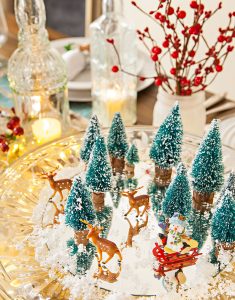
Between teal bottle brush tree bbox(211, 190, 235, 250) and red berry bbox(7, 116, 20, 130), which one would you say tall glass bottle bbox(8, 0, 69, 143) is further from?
teal bottle brush tree bbox(211, 190, 235, 250)

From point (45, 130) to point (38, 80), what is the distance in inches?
4.4

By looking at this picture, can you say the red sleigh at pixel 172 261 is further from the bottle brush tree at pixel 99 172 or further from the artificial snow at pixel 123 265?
the bottle brush tree at pixel 99 172

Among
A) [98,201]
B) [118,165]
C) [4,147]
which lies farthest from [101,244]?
[4,147]

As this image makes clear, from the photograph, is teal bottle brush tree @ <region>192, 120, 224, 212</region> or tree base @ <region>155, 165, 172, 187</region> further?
tree base @ <region>155, 165, 172, 187</region>

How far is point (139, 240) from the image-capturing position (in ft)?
2.52

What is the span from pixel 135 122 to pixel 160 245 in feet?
1.66

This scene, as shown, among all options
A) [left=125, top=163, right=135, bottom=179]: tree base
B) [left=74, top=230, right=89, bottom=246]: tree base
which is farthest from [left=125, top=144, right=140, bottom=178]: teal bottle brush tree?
[left=74, top=230, right=89, bottom=246]: tree base

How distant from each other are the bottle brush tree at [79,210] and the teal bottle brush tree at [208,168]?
0.63 ft

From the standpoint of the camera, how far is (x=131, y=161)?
939 millimetres

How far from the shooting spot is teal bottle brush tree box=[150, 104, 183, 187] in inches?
33.1

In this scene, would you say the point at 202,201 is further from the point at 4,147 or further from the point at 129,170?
the point at 4,147

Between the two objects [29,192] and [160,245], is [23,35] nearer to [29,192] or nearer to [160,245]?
[29,192]

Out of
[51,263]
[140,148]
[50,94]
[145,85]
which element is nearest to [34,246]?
[51,263]

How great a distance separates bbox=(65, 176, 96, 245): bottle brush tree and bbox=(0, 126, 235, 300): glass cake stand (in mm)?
75
